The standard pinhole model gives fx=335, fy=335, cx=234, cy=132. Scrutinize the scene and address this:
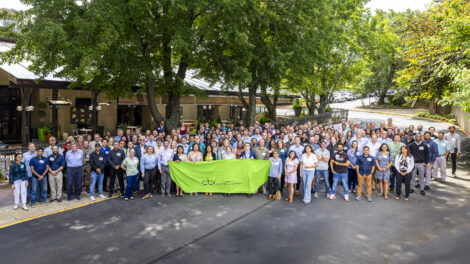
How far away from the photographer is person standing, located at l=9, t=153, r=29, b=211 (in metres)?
9.58

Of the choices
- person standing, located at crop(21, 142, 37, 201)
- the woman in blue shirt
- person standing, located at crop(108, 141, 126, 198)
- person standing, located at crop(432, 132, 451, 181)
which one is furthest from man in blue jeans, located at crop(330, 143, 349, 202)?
person standing, located at crop(21, 142, 37, 201)

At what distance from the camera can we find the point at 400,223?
8797mm

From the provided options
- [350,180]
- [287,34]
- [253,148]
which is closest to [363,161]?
[350,180]

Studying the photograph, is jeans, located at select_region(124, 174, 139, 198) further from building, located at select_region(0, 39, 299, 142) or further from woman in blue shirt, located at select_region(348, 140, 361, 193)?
building, located at select_region(0, 39, 299, 142)

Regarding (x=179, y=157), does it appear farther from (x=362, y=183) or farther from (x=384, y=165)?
(x=384, y=165)

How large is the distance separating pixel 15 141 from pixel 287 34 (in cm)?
1811

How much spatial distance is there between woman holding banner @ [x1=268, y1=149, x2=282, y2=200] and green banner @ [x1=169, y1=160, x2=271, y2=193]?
232mm

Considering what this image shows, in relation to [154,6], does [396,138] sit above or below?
below

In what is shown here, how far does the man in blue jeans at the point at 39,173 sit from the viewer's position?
32.7 feet

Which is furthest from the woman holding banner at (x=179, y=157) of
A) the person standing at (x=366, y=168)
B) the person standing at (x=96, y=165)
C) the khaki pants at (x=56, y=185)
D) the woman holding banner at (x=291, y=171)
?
the person standing at (x=366, y=168)

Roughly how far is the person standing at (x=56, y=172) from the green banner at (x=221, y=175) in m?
3.36

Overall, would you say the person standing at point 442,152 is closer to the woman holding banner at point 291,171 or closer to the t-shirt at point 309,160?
the t-shirt at point 309,160

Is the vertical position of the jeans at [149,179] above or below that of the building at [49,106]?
below

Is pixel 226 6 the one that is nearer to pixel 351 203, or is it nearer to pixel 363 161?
pixel 363 161
